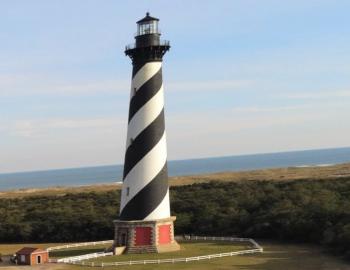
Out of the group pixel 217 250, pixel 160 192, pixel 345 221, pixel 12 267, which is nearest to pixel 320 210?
pixel 345 221

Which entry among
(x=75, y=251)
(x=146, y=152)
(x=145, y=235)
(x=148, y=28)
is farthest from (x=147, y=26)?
(x=75, y=251)

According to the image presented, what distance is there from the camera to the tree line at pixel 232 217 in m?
38.0

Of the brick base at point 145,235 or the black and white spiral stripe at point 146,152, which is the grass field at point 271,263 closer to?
the brick base at point 145,235

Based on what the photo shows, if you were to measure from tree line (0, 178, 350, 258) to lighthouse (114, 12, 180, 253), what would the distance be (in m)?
8.19

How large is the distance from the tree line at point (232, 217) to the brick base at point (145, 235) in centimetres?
865

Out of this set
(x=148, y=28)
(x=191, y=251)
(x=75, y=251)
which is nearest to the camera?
(x=191, y=251)

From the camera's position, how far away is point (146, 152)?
1372 inches

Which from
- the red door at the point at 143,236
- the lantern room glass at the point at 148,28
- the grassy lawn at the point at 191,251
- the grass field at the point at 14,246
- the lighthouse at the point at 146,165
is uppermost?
the lantern room glass at the point at 148,28

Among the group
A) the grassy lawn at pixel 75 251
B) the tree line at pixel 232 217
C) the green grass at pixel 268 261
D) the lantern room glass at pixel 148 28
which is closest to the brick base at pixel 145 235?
the green grass at pixel 268 261

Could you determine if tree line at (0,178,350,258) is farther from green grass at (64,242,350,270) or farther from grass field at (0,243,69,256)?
green grass at (64,242,350,270)

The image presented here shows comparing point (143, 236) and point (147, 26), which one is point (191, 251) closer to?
point (143, 236)

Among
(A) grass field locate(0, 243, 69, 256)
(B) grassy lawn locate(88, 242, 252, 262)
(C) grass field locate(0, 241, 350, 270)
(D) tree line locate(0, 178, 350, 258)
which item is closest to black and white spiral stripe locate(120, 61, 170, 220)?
(B) grassy lawn locate(88, 242, 252, 262)

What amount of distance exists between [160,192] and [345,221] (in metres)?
12.3

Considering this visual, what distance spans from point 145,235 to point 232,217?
34.9 feet
